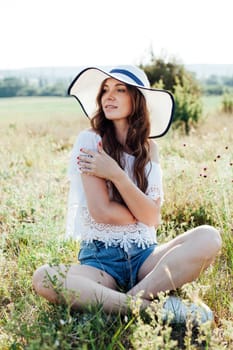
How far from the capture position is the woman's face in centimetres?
330

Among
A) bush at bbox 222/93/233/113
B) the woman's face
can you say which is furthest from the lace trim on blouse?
bush at bbox 222/93/233/113

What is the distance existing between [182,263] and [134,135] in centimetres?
79

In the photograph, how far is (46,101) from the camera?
23078mm

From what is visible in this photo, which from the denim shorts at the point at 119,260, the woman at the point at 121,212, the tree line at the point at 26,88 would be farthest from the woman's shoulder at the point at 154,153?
the tree line at the point at 26,88

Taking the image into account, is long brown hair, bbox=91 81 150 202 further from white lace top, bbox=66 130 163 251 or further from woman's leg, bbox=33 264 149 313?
woman's leg, bbox=33 264 149 313

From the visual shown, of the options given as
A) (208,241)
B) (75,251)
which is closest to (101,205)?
(208,241)

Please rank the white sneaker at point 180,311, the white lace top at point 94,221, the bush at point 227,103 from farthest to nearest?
1. the bush at point 227,103
2. the white lace top at point 94,221
3. the white sneaker at point 180,311

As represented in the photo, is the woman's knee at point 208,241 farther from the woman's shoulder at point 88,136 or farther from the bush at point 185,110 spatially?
the bush at point 185,110

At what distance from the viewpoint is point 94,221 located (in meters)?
3.22

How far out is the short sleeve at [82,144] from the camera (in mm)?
3250

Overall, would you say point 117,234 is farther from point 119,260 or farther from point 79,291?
point 79,291

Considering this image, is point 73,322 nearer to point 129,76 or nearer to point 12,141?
point 129,76

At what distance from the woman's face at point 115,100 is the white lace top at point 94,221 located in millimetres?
149

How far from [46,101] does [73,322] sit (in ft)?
67.8
